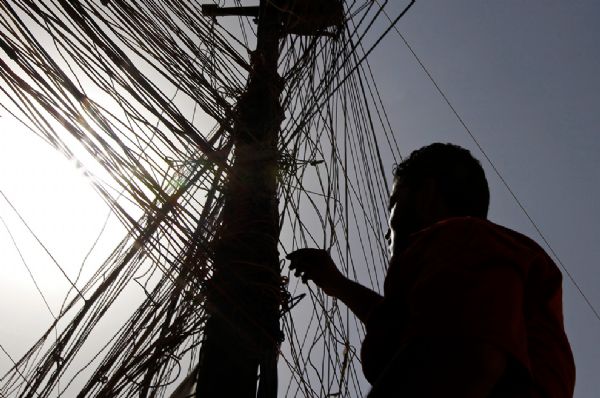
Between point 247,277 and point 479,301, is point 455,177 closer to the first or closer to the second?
point 479,301

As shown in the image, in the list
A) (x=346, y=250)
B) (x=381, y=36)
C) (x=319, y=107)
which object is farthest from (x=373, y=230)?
(x=381, y=36)

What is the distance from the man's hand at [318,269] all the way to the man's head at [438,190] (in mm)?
610

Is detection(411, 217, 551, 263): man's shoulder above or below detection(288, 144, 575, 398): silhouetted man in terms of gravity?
above

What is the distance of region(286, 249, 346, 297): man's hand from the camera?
66.7 inches

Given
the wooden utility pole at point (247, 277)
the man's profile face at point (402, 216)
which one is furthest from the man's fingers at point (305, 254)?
the man's profile face at point (402, 216)

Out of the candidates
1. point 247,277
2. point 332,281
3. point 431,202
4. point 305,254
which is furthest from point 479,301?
point 247,277

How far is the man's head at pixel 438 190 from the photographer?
1.04 m

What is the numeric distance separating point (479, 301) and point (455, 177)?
50 cm

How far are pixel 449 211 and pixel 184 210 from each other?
3.74ft

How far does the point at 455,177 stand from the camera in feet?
3.46

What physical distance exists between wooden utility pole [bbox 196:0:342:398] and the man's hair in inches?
43.2

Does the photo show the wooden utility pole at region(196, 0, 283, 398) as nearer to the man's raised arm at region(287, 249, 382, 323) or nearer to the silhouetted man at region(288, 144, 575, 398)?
the man's raised arm at region(287, 249, 382, 323)

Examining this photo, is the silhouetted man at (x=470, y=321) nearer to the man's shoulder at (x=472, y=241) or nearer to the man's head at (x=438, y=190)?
the man's shoulder at (x=472, y=241)

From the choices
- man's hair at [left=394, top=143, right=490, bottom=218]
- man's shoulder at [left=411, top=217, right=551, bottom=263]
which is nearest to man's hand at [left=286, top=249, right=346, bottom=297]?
man's hair at [left=394, top=143, right=490, bottom=218]
